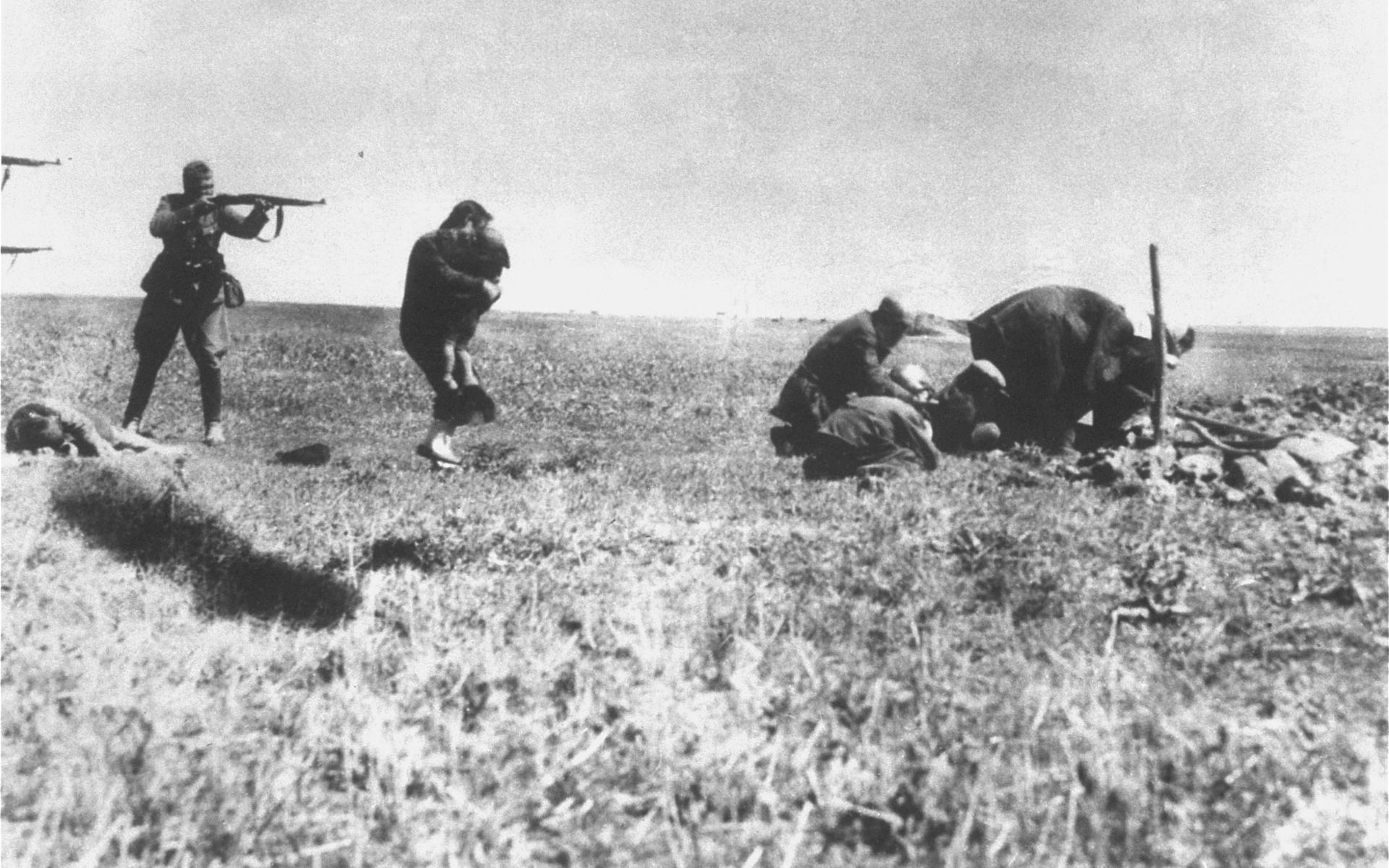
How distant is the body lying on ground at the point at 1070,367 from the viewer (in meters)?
8.50

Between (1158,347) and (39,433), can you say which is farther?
(1158,347)

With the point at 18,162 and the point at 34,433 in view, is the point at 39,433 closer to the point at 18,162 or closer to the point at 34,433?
the point at 34,433

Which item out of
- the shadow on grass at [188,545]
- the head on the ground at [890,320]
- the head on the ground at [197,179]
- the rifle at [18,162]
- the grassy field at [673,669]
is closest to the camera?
the grassy field at [673,669]

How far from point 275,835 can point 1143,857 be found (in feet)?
8.88

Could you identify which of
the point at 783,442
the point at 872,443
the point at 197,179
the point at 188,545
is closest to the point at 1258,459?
the point at 872,443

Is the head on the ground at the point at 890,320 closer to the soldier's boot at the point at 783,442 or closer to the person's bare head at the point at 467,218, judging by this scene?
the soldier's boot at the point at 783,442

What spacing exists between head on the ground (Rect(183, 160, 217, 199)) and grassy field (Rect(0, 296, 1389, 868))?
196cm

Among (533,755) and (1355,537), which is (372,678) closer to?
(533,755)

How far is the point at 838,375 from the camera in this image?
27.9 ft

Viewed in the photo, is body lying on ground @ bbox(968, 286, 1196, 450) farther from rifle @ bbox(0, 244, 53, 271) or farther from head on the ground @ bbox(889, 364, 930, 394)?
rifle @ bbox(0, 244, 53, 271)

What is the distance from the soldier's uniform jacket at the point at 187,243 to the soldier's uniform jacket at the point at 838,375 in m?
4.50

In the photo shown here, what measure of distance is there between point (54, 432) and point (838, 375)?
6.00 meters

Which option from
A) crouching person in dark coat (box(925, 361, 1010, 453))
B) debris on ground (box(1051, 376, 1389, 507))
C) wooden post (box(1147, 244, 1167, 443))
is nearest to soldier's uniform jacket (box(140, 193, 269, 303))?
crouching person in dark coat (box(925, 361, 1010, 453))

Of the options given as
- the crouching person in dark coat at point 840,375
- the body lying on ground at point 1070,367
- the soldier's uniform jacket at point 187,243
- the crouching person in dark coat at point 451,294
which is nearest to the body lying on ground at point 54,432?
the soldier's uniform jacket at point 187,243
